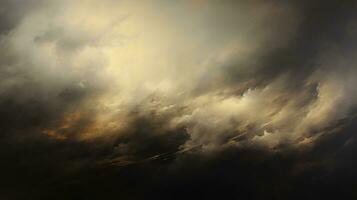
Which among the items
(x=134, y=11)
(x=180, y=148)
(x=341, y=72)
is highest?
(x=134, y=11)

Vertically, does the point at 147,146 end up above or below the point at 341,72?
below

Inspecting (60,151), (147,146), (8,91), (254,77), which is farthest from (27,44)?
(254,77)

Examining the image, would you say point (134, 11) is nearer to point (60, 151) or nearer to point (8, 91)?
point (8, 91)

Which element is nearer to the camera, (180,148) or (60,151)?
(60,151)

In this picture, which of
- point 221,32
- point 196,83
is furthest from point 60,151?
point 221,32

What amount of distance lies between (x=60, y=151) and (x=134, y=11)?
7.34 metres

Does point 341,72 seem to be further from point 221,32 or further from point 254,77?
point 221,32

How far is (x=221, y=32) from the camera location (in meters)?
13.7

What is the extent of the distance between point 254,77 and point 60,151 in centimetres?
881

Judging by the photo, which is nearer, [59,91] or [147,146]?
[59,91]

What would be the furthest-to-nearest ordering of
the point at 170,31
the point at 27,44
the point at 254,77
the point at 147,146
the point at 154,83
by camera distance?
the point at 147,146 → the point at 254,77 → the point at 154,83 → the point at 170,31 → the point at 27,44

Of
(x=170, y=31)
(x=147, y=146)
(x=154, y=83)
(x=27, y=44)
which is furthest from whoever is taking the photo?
(x=147, y=146)

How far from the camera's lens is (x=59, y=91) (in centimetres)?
1345

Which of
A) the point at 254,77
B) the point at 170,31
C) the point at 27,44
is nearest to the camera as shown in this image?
the point at 27,44
